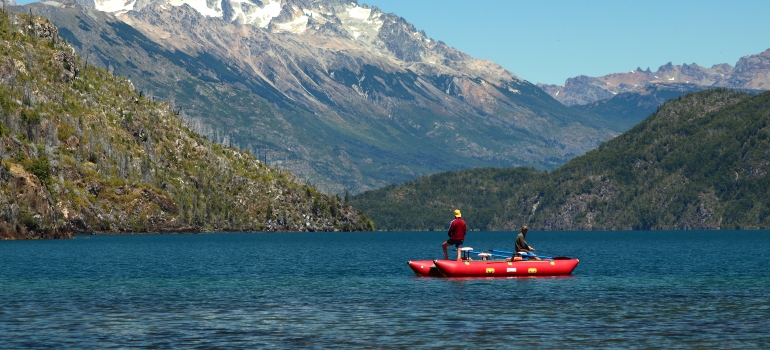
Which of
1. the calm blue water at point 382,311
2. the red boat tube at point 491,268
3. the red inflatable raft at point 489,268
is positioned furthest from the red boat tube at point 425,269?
the calm blue water at point 382,311

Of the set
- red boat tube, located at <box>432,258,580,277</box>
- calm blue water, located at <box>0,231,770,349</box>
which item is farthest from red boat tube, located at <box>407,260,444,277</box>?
calm blue water, located at <box>0,231,770,349</box>

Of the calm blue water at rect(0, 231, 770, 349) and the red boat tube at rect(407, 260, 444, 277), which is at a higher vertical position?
the red boat tube at rect(407, 260, 444, 277)

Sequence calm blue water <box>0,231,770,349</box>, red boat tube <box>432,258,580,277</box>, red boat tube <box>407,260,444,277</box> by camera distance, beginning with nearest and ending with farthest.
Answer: calm blue water <box>0,231,770,349</box>
red boat tube <box>432,258,580,277</box>
red boat tube <box>407,260,444,277</box>

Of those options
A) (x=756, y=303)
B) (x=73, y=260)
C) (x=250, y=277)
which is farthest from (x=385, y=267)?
(x=756, y=303)

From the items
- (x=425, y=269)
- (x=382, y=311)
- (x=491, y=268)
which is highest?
(x=491, y=268)

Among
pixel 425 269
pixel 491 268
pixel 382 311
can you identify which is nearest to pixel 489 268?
pixel 491 268

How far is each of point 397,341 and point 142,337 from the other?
1417cm

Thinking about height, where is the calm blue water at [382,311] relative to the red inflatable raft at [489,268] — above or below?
below

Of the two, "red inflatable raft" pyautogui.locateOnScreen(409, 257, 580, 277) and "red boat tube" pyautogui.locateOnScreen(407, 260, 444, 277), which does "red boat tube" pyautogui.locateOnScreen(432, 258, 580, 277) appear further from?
"red boat tube" pyautogui.locateOnScreen(407, 260, 444, 277)

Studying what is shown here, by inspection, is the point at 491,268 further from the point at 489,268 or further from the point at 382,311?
the point at 382,311

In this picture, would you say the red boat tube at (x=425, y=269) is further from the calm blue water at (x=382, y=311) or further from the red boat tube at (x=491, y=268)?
the calm blue water at (x=382, y=311)

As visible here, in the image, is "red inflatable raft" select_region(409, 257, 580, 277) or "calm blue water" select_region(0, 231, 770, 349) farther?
"red inflatable raft" select_region(409, 257, 580, 277)

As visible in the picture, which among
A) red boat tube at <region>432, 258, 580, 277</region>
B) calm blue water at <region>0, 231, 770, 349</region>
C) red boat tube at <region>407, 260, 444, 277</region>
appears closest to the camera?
calm blue water at <region>0, 231, 770, 349</region>

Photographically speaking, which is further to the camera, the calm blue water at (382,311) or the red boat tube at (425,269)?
the red boat tube at (425,269)
